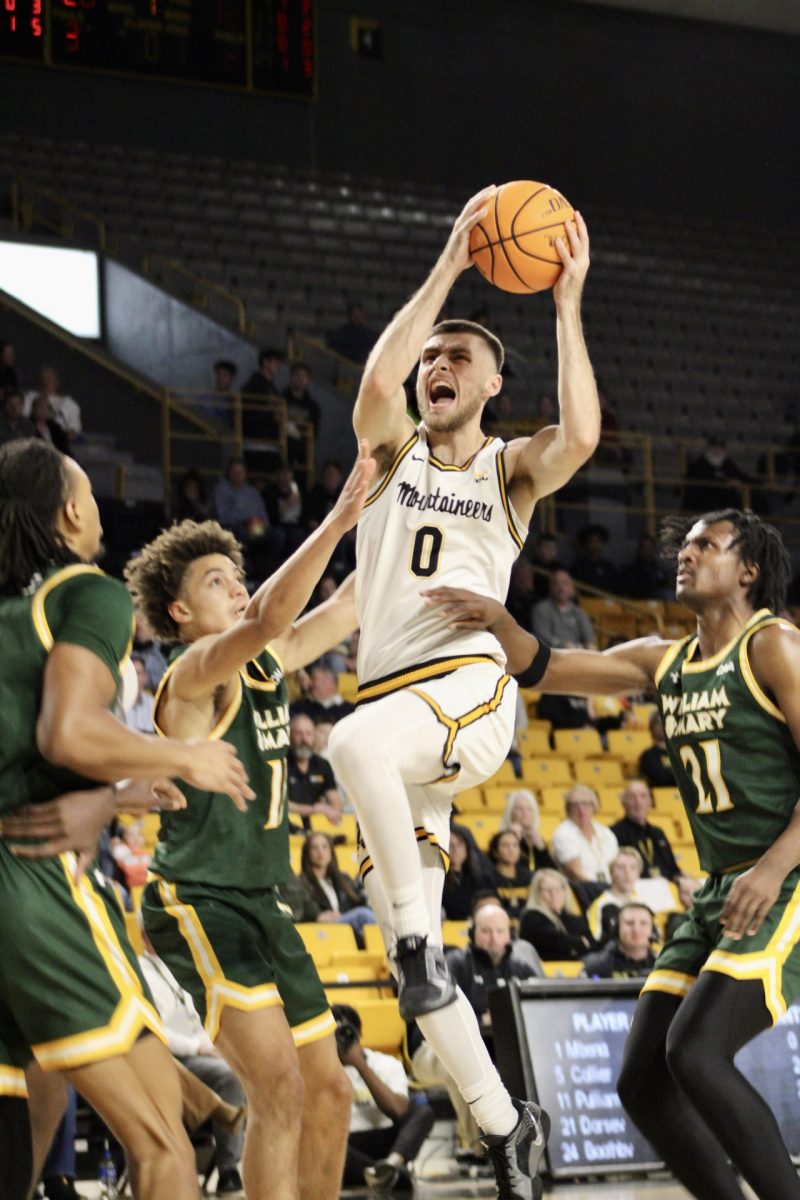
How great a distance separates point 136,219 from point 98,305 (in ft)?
4.22

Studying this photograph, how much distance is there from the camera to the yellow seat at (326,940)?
9.23 m

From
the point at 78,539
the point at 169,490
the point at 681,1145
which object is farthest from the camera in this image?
the point at 169,490

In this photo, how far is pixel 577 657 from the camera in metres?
5.36

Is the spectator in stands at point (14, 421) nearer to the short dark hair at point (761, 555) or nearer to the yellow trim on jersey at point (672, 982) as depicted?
the short dark hair at point (761, 555)

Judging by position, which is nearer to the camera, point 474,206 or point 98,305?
point 474,206

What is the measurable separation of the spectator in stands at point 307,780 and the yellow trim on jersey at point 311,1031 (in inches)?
215

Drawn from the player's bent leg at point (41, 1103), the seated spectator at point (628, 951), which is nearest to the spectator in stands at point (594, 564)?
the seated spectator at point (628, 951)

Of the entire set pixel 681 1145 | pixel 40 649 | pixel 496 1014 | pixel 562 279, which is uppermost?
pixel 562 279

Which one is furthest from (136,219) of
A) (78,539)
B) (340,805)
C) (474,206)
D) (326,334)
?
(78,539)

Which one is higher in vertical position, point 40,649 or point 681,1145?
point 40,649

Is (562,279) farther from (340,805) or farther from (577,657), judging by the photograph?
(340,805)

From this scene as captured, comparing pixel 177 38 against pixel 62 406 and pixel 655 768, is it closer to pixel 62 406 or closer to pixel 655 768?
pixel 62 406

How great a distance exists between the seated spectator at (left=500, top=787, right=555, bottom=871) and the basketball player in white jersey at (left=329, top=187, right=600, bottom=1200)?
590cm

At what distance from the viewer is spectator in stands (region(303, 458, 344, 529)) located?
14.4m
